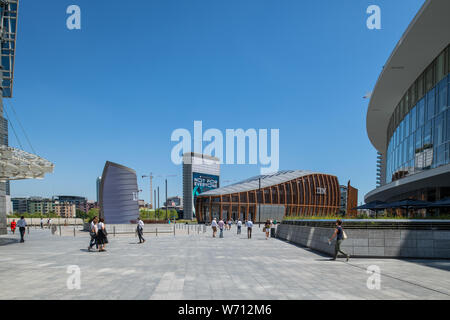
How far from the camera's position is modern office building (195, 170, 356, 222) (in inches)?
2827

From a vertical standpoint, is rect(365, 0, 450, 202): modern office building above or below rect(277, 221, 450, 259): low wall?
above

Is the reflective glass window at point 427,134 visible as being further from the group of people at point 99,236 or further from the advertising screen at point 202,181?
the advertising screen at point 202,181

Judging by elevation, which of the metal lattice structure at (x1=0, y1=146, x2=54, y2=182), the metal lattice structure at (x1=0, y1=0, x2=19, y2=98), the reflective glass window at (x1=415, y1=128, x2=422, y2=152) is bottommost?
the metal lattice structure at (x1=0, y1=146, x2=54, y2=182)

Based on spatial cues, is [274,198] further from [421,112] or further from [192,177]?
[192,177]

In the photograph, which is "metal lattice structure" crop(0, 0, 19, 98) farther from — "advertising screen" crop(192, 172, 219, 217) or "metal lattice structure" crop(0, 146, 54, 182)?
"advertising screen" crop(192, 172, 219, 217)

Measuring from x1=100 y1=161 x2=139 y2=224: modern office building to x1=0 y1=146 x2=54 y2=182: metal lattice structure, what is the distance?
91.9ft

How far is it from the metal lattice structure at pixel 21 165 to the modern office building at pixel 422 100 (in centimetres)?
2396

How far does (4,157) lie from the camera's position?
56.0 feet

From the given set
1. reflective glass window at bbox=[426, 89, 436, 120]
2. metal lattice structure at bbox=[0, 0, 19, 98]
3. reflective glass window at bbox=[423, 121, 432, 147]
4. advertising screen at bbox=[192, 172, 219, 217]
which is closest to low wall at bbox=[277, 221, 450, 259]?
reflective glass window at bbox=[423, 121, 432, 147]

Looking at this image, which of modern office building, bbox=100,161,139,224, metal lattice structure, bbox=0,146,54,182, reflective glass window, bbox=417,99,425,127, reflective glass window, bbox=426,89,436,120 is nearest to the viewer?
metal lattice structure, bbox=0,146,54,182

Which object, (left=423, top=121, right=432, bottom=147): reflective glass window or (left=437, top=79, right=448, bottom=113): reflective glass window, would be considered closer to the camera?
(left=437, top=79, right=448, bottom=113): reflective glass window

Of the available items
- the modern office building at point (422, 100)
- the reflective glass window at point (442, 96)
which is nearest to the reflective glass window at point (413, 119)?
the modern office building at point (422, 100)
